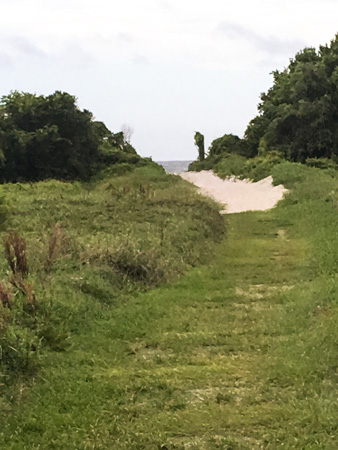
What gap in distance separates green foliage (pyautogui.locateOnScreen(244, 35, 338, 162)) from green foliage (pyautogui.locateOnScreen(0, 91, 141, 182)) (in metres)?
10.2

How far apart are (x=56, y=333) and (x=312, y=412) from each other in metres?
2.49

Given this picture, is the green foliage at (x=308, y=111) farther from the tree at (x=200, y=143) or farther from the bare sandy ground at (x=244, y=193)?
the tree at (x=200, y=143)

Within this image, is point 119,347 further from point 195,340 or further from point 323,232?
point 323,232

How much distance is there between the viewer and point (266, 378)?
4.32 meters

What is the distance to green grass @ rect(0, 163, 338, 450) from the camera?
358 centimetres

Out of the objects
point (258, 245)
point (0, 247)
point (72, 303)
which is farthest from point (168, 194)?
point (72, 303)

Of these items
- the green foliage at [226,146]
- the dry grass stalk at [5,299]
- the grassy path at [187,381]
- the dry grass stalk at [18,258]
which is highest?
the green foliage at [226,146]

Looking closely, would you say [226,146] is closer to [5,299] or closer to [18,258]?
[18,258]

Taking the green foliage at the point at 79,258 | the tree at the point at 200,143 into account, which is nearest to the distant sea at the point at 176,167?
the tree at the point at 200,143

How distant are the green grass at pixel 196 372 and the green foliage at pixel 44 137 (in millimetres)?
17574

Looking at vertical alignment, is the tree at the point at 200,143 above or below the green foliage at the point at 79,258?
above

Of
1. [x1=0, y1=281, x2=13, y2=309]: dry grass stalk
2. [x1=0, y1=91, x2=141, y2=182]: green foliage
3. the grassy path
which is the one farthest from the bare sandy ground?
[x1=0, y1=281, x2=13, y2=309]: dry grass stalk

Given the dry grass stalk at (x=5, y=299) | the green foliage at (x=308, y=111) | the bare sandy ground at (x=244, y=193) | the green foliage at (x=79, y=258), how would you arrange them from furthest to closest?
1. the green foliage at (x=308, y=111)
2. the bare sandy ground at (x=244, y=193)
3. the dry grass stalk at (x=5, y=299)
4. the green foliage at (x=79, y=258)

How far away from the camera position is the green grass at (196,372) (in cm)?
358
